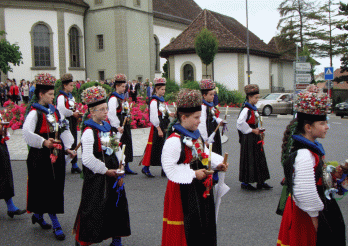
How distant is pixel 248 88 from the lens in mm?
6648

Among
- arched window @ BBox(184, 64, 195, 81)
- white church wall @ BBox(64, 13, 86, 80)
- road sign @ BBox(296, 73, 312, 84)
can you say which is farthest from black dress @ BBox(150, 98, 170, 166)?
white church wall @ BBox(64, 13, 86, 80)

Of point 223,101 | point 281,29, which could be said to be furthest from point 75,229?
point 281,29

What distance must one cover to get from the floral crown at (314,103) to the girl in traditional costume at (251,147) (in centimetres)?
355

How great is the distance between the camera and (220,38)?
114ft

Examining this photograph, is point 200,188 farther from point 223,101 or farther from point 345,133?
point 223,101

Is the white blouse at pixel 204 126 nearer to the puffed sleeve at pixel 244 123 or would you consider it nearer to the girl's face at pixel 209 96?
the girl's face at pixel 209 96

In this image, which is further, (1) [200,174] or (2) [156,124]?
(2) [156,124]

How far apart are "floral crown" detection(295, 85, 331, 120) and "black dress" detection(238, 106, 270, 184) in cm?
367

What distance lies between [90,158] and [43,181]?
4.14 feet

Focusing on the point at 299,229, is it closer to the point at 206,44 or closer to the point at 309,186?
the point at 309,186

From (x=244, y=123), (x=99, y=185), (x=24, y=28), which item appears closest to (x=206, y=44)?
(x=24, y=28)

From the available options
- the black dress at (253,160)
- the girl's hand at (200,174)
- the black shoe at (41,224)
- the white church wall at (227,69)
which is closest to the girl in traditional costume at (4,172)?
the black shoe at (41,224)

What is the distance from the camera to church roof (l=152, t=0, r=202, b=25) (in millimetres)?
45194

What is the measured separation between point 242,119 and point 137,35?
32688 mm
